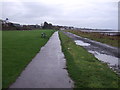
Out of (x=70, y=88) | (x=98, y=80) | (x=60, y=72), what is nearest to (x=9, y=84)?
(x=70, y=88)

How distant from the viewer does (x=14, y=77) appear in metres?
8.78

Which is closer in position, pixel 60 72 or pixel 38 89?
pixel 38 89

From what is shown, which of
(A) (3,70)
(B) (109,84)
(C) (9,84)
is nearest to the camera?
(C) (9,84)

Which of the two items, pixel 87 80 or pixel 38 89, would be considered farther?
pixel 87 80

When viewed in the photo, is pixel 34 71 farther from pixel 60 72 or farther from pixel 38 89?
pixel 38 89

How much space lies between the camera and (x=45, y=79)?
8680 millimetres

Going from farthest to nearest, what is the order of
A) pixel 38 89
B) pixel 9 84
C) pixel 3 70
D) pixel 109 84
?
1. pixel 3 70
2. pixel 109 84
3. pixel 9 84
4. pixel 38 89

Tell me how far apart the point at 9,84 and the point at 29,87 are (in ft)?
2.87

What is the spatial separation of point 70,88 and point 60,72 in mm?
2765

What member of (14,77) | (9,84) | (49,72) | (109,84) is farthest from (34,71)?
(109,84)

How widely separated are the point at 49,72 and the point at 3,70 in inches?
92.0

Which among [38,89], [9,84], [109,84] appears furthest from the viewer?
[109,84]

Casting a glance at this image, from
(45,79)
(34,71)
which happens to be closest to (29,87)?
(45,79)

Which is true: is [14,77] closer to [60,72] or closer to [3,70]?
[3,70]
